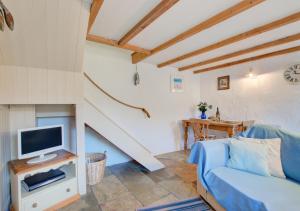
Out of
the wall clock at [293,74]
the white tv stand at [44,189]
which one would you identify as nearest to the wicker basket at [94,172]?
the white tv stand at [44,189]

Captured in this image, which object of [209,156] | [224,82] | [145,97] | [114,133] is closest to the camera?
[209,156]

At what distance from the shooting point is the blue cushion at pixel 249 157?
1.74 meters

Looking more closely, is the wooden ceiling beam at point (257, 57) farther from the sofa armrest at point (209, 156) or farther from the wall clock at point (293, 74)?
the sofa armrest at point (209, 156)

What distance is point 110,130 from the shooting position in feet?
8.38

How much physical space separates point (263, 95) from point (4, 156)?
4333mm

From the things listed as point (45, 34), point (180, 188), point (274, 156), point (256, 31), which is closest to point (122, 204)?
point (180, 188)

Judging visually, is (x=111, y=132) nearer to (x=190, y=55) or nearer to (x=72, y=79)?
(x=72, y=79)

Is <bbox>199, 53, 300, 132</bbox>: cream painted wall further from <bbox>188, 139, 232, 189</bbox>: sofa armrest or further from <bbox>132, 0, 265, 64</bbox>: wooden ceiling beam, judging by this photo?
<bbox>132, 0, 265, 64</bbox>: wooden ceiling beam

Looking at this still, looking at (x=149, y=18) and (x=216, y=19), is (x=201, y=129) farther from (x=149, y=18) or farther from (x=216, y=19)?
(x=149, y=18)

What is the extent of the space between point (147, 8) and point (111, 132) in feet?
5.91

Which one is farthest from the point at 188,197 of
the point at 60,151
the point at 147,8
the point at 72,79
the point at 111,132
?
the point at 147,8

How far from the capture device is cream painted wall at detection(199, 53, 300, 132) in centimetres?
293

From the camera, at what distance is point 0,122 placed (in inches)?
67.7

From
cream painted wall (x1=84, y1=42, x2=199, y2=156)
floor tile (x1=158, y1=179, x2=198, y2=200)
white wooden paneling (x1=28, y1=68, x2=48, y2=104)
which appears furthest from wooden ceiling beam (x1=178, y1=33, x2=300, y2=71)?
white wooden paneling (x1=28, y1=68, x2=48, y2=104)
